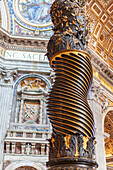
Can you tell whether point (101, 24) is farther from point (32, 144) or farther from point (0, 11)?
point (32, 144)

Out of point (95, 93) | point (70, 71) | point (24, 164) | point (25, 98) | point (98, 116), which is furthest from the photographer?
point (95, 93)

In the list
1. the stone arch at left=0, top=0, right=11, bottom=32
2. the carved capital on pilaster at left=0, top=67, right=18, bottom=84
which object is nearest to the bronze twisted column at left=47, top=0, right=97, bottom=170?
the carved capital on pilaster at left=0, top=67, right=18, bottom=84

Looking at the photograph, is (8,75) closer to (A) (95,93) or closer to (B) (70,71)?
(A) (95,93)

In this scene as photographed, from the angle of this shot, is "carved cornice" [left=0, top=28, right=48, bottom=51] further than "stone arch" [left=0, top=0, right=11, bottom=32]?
No

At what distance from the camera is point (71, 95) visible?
6.61ft

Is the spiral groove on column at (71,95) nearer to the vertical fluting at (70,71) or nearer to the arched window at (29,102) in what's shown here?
the vertical fluting at (70,71)

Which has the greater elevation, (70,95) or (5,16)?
(5,16)

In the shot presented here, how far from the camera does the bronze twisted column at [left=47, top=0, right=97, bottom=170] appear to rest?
184 cm

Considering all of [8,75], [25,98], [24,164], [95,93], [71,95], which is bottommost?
[24,164]

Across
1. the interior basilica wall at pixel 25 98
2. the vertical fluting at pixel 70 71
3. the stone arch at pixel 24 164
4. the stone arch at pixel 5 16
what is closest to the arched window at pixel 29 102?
the interior basilica wall at pixel 25 98

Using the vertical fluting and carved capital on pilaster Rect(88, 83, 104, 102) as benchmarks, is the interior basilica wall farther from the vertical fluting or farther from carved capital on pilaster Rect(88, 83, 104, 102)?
the vertical fluting

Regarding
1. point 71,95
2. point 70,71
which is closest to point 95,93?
point 70,71

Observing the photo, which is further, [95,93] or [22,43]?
[95,93]

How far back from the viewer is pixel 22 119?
775 cm
